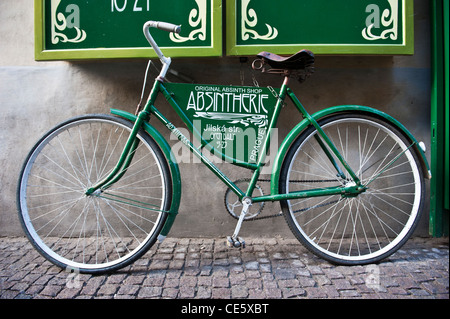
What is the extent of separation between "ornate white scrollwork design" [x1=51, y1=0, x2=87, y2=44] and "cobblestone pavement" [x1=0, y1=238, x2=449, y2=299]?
1716mm

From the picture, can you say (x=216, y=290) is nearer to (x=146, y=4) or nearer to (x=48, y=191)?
(x=48, y=191)

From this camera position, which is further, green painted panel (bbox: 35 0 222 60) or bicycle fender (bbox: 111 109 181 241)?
green painted panel (bbox: 35 0 222 60)

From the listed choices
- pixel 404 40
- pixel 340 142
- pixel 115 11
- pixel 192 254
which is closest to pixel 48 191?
pixel 192 254

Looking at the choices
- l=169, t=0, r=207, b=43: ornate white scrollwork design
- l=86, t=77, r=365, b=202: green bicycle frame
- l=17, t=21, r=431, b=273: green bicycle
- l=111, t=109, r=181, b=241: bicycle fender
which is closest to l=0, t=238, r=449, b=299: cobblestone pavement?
l=17, t=21, r=431, b=273: green bicycle

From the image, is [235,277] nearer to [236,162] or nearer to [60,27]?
[236,162]

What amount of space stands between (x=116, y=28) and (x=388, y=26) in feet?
6.88

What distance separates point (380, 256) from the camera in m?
2.38

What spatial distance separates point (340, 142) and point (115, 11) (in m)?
2.16

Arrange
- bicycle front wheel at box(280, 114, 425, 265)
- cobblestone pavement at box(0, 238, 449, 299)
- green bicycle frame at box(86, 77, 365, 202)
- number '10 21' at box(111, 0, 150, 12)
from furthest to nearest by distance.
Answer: bicycle front wheel at box(280, 114, 425, 265)
number '10 21' at box(111, 0, 150, 12)
green bicycle frame at box(86, 77, 365, 202)
cobblestone pavement at box(0, 238, 449, 299)

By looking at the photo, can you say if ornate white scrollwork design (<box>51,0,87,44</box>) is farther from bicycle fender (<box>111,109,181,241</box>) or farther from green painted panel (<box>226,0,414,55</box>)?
green painted panel (<box>226,0,414,55</box>)

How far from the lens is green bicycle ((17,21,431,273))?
2318mm

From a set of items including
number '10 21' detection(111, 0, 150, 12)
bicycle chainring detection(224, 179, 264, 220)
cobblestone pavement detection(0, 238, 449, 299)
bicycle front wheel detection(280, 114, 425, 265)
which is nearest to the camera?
cobblestone pavement detection(0, 238, 449, 299)

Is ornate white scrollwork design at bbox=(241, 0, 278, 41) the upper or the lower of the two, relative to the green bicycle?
upper

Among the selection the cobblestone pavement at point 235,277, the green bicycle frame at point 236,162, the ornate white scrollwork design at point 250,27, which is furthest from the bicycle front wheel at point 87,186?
the ornate white scrollwork design at point 250,27
